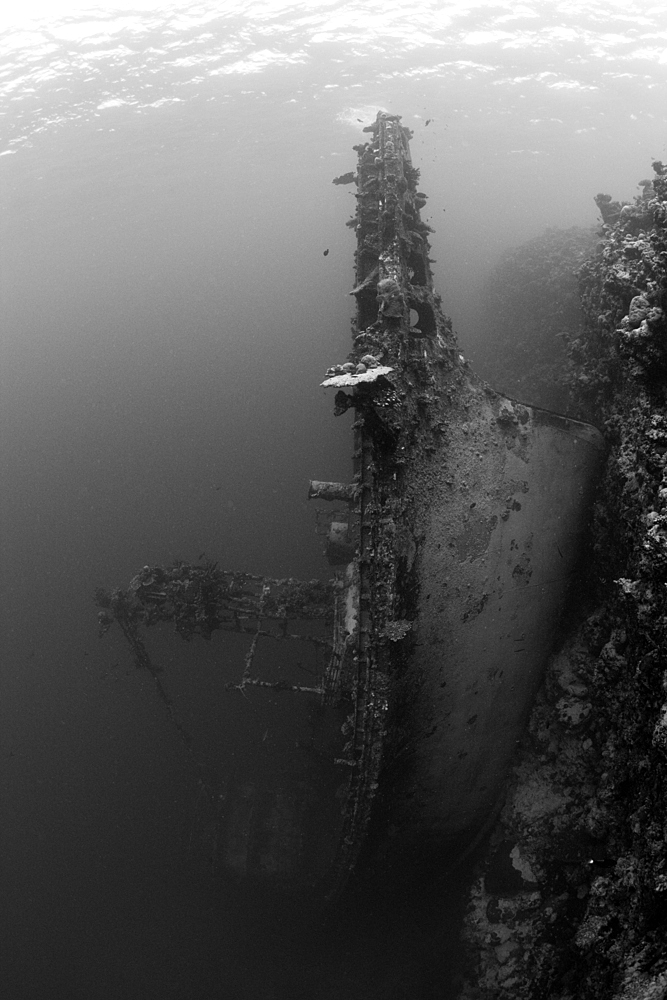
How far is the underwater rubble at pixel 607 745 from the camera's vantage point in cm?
267

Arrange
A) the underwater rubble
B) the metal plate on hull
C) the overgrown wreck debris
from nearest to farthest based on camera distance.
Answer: the underwater rubble < the overgrown wreck debris < the metal plate on hull

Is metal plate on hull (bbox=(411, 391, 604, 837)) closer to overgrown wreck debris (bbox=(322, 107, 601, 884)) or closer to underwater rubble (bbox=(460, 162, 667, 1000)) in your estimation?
→ overgrown wreck debris (bbox=(322, 107, 601, 884))

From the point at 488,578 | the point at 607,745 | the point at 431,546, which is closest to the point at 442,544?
the point at 431,546

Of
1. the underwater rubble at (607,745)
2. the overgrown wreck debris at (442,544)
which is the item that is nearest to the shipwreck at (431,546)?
the overgrown wreck debris at (442,544)

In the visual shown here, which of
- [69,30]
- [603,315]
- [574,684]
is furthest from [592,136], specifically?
[574,684]

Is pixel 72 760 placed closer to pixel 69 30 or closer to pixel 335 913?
pixel 335 913

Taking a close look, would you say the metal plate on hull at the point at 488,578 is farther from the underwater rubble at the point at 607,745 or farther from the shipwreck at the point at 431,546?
the underwater rubble at the point at 607,745

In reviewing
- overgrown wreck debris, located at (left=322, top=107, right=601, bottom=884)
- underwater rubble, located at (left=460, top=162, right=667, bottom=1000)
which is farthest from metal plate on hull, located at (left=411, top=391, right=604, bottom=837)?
underwater rubble, located at (left=460, top=162, right=667, bottom=1000)

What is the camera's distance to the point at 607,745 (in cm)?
380

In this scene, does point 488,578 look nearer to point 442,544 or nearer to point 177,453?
point 442,544

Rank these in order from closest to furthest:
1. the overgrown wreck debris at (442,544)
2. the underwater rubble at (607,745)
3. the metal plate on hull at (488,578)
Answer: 1. the underwater rubble at (607,745)
2. the overgrown wreck debris at (442,544)
3. the metal plate on hull at (488,578)

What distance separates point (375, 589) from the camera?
427cm

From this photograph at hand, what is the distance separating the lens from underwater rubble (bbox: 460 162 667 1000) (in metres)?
2.67

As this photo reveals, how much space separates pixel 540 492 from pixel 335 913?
5737 millimetres
